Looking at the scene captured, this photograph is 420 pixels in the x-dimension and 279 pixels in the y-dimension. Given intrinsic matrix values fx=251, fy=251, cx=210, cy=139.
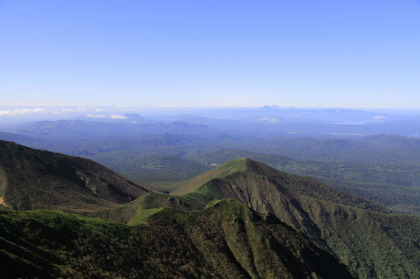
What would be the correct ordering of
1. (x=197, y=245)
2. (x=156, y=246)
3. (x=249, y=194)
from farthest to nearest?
(x=249, y=194) < (x=197, y=245) < (x=156, y=246)

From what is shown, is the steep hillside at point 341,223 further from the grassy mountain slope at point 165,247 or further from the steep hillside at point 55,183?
the grassy mountain slope at point 165,247

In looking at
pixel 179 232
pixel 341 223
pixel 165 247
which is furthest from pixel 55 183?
pixel 341 223

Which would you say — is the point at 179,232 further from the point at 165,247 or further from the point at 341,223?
the point at 341,223

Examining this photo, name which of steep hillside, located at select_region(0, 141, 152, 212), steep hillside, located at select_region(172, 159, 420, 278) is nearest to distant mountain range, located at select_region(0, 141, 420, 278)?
steep hillside, located at select_region(0, 141, 152, 212)

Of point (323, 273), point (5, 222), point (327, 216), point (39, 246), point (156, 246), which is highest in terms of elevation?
point (5, 222)

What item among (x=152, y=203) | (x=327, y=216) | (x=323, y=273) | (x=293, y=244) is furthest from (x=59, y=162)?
(x=327, y=216)

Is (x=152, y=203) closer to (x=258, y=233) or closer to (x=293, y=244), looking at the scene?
(x=258, y=233)
